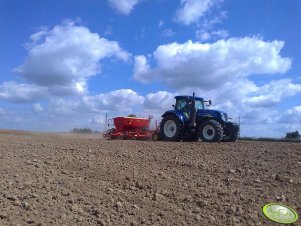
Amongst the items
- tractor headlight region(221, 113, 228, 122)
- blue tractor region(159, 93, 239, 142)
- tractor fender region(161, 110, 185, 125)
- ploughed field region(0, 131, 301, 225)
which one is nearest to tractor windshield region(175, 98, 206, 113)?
blue tractor region(159, 93, 239, 142)

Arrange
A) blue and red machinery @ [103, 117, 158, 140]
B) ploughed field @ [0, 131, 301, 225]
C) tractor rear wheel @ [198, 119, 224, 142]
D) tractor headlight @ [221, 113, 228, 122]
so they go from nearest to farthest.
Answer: ploughed field @ [0, 131, 301, 225], tractor rear wheel @ [198, 119, 224, 142], tractor headlight @ [221, 113, 228, 122], blue and red machinery @ [103, 117, 158, 140]

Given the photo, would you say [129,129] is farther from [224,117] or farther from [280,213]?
[280,213]

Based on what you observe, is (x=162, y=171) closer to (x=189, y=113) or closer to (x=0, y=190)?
(x=0, y=190)

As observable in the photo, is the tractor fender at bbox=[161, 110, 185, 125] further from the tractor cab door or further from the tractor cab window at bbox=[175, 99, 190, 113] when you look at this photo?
the tractor cab window at bbox=[175, 99, 190, 113]

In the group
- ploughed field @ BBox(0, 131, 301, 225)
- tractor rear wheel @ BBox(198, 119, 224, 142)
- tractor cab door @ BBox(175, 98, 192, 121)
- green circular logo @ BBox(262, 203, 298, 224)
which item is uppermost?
tractor cab door @ BBox(175, 98, 192, 121)

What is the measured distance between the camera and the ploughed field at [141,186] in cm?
745

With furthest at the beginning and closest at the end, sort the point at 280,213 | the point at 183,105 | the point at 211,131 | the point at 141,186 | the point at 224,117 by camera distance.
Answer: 1. the point at 183,105
2. the point at 224,117
3. the point at 211,131
4. the point at 141,186
5. the point at 280,213

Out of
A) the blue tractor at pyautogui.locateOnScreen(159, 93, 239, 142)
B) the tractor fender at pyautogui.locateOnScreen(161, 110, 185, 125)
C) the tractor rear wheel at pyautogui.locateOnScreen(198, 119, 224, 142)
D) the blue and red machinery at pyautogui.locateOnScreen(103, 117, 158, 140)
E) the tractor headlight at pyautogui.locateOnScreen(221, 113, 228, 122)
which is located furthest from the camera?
the blue and red machinery at pyautogui.locateOnScreen(103, 117, 158, 140)

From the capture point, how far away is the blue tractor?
1731 cm

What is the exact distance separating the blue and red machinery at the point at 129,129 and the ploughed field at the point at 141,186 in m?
8.48

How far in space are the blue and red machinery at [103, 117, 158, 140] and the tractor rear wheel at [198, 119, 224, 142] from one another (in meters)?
3.58

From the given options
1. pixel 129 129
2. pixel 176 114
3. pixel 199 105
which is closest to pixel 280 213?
pixel 176 114

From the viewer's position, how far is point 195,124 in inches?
721

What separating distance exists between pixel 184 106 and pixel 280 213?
37.3ft
